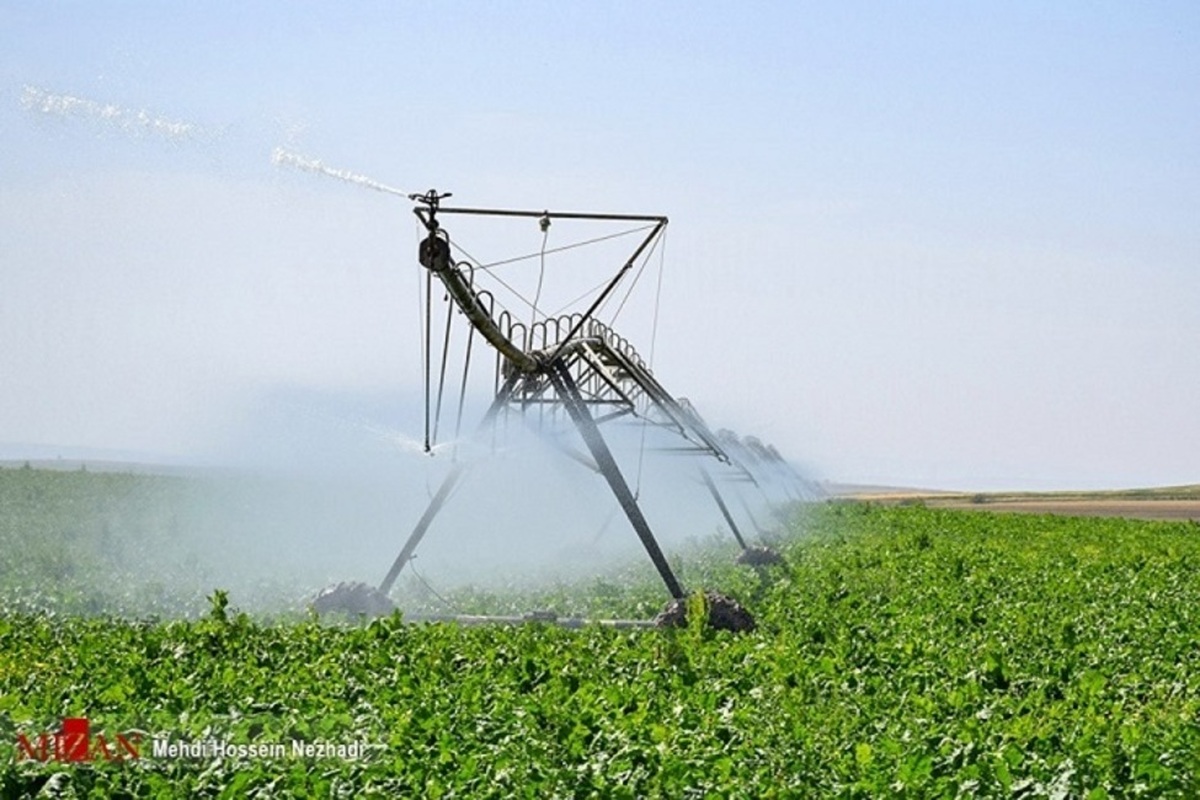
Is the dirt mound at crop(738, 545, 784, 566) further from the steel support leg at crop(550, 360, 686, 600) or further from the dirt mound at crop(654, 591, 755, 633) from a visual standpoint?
the dirt mound at crop(654, 591, 755, 633)

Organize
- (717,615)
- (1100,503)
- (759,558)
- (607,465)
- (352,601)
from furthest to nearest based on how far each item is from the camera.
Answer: (1100,503) < (759,558) < (607,465) < (352,601) < (717,615)

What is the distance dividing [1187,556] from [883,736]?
24.4 m

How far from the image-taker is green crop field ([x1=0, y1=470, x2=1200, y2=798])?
30.5 ft

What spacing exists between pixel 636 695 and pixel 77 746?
4134 mm

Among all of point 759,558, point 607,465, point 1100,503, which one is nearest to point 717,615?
point 607,465

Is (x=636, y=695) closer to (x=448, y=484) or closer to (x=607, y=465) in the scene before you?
(x=607, y=465)

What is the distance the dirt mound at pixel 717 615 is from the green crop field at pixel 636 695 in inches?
9.0

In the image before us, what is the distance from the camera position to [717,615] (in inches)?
699

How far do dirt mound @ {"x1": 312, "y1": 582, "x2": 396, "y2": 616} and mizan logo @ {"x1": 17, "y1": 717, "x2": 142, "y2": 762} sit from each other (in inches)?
386

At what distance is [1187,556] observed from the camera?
33.2m

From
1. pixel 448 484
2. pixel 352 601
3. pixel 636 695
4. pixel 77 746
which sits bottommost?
pixel 352 601

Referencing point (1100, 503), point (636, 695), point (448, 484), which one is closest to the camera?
point (636, 695)

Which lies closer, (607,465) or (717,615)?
(717,615)

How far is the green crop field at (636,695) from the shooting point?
928 cm
